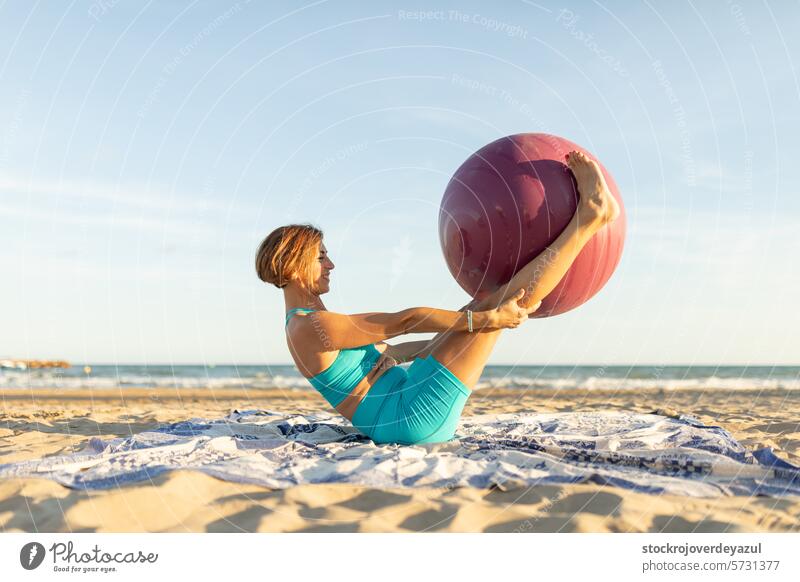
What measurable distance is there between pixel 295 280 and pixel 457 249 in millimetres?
1266

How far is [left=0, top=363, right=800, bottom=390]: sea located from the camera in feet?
80.1

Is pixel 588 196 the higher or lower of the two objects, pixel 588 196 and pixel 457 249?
the higher

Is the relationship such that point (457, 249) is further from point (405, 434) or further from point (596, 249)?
point (405, 434)

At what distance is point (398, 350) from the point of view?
5.41 metres

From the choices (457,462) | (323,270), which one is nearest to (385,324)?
(323,270)

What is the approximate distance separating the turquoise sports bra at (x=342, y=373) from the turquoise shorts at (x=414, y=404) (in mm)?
153

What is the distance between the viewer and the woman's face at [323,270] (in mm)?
4719

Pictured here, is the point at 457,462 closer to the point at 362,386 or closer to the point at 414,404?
the point at 414,404

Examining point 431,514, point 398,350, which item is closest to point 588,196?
point 398,350

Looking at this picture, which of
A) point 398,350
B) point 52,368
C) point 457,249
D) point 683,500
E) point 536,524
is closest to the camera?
point 536,524

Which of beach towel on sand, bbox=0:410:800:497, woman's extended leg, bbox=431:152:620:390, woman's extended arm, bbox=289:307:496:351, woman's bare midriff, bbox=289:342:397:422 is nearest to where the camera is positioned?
beach towel on sand, bbox=0:410:800:497

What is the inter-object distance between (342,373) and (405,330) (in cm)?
61

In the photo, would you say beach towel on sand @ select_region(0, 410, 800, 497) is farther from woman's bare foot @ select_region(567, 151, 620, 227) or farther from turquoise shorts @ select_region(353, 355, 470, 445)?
woman's bare foot @ select_region(567, 151, 620, 227)

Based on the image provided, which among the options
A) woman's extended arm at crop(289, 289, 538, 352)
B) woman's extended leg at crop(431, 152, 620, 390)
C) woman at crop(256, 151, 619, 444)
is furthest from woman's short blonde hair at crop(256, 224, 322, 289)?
woman's extended leg at crop(431, 152, 620, 390)
